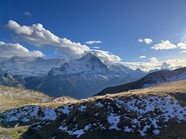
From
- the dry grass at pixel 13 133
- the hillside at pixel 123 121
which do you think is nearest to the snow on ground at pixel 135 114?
the hillside at pixel 123 121

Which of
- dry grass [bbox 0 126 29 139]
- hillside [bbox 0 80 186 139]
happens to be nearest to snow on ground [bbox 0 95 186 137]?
hillside [bbox 0 80 186 139]

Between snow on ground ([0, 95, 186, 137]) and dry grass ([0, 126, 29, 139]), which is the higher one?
snow on ground ([0, 95, 186, 137])

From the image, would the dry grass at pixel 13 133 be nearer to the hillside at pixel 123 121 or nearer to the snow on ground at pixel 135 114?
the hillside at pixel 123 121

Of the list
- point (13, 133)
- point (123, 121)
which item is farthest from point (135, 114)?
point (13, 133)

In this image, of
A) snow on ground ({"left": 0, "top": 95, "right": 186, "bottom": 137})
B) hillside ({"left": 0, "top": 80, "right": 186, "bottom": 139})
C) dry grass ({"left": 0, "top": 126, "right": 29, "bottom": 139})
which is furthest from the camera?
dry grass ({"left": 0, "top": 126, "right": 29, "bottom": 139})

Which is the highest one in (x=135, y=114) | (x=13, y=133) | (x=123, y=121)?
(x=135, y=114)

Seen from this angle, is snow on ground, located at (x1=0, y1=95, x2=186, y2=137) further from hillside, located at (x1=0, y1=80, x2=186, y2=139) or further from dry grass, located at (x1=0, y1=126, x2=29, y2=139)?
dry grass, located at (x1=0, y1=126, x2=29, y2=139)

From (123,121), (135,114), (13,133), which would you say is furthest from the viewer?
(13,133)

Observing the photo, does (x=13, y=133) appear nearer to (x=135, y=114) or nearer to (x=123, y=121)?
(x=123, y=121)

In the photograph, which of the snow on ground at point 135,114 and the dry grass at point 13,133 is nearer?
the snow on ground at point 135,114

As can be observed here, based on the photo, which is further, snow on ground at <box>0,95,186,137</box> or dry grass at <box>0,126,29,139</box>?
dry grass at <box>0,126,29,139</box>

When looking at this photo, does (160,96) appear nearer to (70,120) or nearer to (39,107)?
(70,120)

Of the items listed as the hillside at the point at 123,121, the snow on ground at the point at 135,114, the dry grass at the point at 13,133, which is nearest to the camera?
the hillside at the point at 123,121

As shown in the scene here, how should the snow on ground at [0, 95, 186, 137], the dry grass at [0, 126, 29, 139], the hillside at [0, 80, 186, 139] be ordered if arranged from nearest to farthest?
1. the hillside at [0, 80, 186, 139]
2. the snow on ground at [0, 95, 186, 137]
3. the dry grass at [0, 126, 29, 139]
